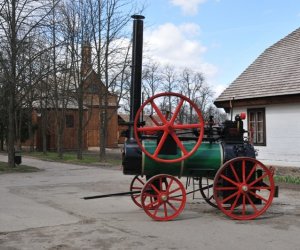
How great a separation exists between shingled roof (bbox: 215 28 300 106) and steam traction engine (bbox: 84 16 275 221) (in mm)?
7958

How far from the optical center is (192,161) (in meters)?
9.70

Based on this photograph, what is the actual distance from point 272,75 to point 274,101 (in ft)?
4.96

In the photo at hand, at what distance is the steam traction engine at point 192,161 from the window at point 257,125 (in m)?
8.85

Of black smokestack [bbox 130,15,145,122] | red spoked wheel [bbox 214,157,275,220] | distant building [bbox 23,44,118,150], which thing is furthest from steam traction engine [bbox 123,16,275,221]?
distant building [bbox 23,44,118,150]

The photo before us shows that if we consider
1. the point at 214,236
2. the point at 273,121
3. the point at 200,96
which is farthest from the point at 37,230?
the point at 200,96

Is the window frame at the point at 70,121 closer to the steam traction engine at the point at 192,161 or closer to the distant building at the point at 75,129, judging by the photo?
the distant building at the point at 75,129

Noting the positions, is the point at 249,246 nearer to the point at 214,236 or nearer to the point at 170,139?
the point at 214,236

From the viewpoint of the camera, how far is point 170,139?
9.53 metres

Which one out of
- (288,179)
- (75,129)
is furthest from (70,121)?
(288,179)

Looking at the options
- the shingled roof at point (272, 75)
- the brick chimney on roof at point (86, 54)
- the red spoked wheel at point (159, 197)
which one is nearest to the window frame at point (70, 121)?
the brick chimney on roof at point (86, 54)

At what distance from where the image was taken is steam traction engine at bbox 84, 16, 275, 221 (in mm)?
9391

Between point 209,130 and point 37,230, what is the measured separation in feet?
13.2

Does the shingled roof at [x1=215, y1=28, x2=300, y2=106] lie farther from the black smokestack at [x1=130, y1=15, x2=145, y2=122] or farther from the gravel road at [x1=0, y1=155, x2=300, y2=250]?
the black smokestack at [x1=130, y1=15, x2=145, y2=122]

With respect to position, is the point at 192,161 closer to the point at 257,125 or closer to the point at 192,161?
the point at 192,161
